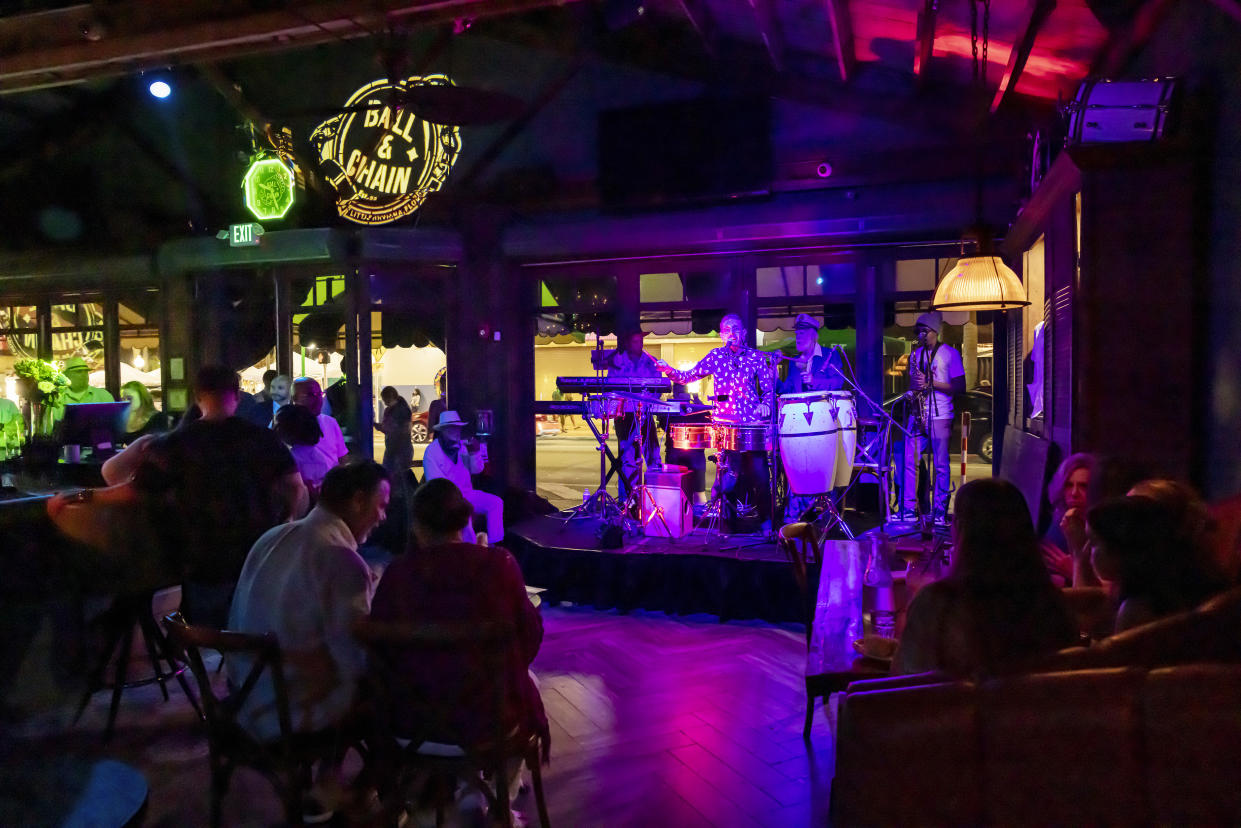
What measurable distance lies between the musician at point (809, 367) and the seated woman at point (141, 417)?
5.55 m

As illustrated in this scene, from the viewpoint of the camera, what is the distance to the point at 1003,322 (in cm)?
732

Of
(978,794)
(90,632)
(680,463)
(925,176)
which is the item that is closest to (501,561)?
(978,794)

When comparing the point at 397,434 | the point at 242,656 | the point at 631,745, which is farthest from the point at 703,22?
the point at 242,656

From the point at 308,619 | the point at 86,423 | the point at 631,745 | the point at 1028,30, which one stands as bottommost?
the point at 631,745

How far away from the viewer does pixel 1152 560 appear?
6.48 feet

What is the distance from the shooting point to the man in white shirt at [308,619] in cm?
245

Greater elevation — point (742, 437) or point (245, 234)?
point (245, 234)

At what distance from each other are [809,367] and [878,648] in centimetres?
457

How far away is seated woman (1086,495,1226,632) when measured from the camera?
1.95 m

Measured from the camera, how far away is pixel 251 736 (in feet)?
7.98

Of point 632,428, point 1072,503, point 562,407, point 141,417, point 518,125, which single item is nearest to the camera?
point 1072,503

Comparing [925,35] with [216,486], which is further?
[925,35]

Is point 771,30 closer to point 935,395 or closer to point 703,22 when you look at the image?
point 703,22

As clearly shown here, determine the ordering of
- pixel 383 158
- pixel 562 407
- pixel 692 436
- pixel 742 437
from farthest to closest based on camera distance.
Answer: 1. pixel 383 158
2. pixel 562 407
3. pixel 692 436
4. pixel 742 437
